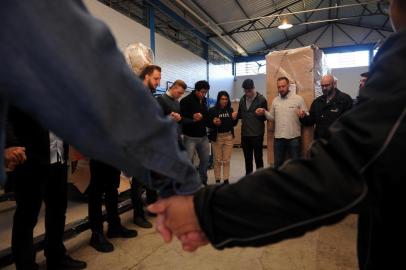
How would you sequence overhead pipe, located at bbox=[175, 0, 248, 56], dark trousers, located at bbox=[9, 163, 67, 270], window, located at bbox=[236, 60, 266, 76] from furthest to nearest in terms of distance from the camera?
window, located at bbox=[236, 60, 266, 76] < overhead pipe, located at bbox=[175, 0, 248, 56] < dark trousers, located at bbox=[9, 163, 67, 270]

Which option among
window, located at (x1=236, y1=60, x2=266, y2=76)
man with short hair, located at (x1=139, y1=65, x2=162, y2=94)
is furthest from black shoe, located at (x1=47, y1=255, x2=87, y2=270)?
window, located at (x1=236, y1=60, x2=266, y2=76)

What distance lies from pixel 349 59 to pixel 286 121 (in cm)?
920

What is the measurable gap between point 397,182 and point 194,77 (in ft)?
27.1

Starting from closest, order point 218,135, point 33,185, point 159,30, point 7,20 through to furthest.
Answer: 1. point 7,20
2. point 33,185
3. point 218,135
4. point 159,30

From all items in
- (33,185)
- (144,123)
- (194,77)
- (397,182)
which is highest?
(194,77)

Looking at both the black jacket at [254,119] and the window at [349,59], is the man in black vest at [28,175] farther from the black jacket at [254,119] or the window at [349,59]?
the window at [349,59]

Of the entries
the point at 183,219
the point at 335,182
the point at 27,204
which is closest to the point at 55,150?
the point at 27,204

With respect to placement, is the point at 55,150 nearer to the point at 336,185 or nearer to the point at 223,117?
the point at 336,185

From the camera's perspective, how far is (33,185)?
1823 mm

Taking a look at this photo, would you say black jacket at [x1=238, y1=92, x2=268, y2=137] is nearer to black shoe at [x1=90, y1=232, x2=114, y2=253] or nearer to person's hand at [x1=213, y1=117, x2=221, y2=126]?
person's hand at [x1=213, y1=117, x2=221, y2=126]

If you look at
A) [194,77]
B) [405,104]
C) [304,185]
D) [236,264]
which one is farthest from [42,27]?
[194,77]

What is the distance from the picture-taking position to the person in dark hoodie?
1.83 ft

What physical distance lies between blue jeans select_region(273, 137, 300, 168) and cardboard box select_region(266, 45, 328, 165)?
112 mm

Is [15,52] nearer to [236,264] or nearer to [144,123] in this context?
[144,123]
